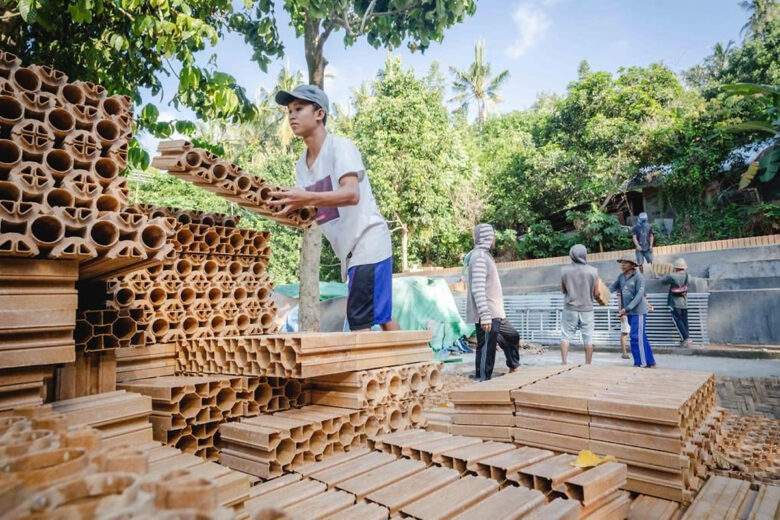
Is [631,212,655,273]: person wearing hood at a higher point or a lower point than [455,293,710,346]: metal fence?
higher

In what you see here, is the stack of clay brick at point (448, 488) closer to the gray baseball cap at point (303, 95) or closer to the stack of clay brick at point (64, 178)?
the stack of clay brick at point (64, 178)

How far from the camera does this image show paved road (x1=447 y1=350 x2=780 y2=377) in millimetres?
7172

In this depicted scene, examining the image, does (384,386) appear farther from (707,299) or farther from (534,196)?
(534,196)

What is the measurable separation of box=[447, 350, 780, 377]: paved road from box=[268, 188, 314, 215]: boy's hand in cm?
571

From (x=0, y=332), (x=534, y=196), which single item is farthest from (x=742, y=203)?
(x=0, y=332)

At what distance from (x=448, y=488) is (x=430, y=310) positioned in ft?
30.4

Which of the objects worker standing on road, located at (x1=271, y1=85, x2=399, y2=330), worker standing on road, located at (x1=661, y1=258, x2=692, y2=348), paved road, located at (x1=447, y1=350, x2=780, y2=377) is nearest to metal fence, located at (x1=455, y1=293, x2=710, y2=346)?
worker standing on road, located at (x1=661, y1=258, x2=692, y2=348)

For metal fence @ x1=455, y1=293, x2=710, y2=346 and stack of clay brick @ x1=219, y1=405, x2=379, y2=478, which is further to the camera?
metal fence @ x1=455, y1=293, x2=710, y2=346

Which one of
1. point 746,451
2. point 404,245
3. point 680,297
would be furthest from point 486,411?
point 404,245

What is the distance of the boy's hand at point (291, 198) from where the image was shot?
3170 mm

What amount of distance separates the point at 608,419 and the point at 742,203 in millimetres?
18145

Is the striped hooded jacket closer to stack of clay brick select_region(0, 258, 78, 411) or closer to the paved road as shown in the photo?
the paved road

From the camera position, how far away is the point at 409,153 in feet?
63.6

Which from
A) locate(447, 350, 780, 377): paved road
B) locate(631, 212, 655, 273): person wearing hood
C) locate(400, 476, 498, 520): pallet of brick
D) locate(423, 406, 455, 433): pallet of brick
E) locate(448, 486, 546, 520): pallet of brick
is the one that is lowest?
locate(447, 350, 780, 377): paved road
